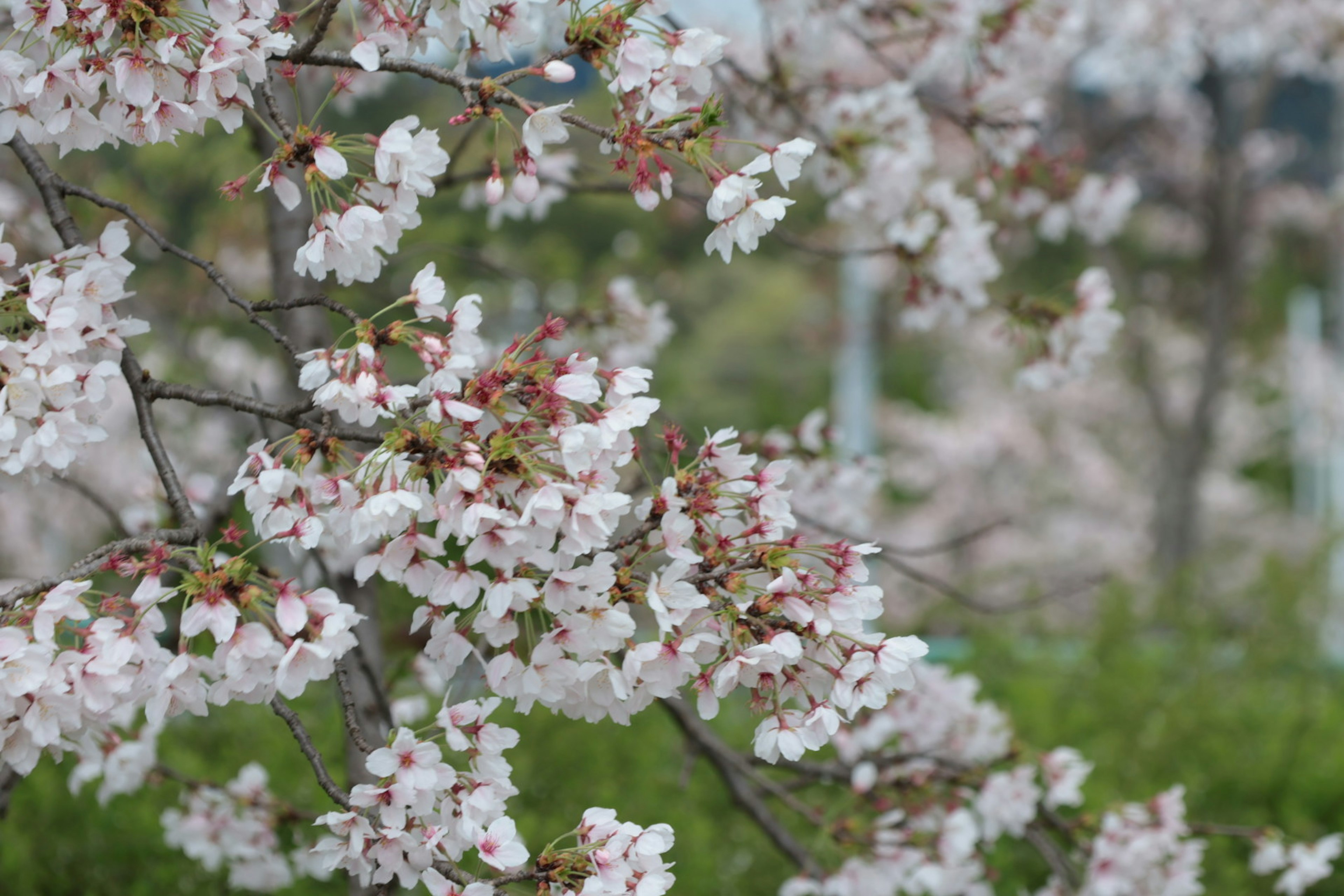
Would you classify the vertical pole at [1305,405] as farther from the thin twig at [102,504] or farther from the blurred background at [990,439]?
the thin twig at [102,504]

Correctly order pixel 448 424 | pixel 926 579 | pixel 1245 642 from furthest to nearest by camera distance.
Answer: pixel 1245 642 < pixel 926 579 < pixel 448 424

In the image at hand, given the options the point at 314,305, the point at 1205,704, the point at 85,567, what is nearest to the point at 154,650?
the point at 85,567

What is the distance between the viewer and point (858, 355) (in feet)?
30.5

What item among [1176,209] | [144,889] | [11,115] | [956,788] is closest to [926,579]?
[956,788]

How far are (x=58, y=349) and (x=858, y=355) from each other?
829 centimetres

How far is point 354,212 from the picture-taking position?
1.30 m

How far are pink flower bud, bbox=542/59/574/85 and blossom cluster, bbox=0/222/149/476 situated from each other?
58 centimetres

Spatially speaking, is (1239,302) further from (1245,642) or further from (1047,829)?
(1047,829)

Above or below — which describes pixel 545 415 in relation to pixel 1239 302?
below

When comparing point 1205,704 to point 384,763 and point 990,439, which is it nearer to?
point 384,763

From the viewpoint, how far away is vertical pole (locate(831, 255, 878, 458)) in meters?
9.12

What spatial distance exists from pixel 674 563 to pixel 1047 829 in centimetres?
178

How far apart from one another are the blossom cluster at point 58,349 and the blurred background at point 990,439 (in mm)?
281

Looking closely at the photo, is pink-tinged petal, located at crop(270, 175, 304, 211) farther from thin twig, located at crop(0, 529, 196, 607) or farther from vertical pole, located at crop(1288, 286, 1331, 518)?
vertical pole, located at crop(1288, 286, 1331, 518)
